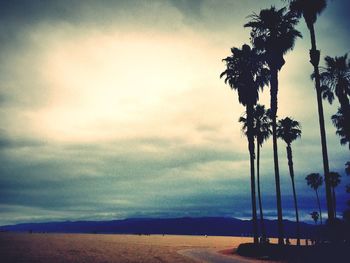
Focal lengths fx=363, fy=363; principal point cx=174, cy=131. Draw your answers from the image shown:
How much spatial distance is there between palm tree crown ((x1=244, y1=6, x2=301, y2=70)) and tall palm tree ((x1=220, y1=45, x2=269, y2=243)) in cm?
424

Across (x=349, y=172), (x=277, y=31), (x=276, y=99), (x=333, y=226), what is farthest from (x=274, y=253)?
(x=349, y=172)

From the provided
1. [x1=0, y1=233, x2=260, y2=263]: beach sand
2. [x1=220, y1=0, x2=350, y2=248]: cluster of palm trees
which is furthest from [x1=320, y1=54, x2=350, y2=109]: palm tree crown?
[x1=0, y1=233, x2=260, y2=263]: beach sand

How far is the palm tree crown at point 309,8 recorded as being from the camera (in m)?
26.8

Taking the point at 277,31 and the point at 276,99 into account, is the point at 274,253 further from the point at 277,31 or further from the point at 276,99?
the point at 277,31

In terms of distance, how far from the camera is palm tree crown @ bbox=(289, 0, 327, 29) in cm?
2678

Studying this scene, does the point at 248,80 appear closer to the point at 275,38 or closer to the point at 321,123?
the point at 275,38

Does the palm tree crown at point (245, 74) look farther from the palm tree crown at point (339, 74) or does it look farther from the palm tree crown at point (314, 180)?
the palm tree crown at point (314, 180)

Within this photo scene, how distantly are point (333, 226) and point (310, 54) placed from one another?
1251cm

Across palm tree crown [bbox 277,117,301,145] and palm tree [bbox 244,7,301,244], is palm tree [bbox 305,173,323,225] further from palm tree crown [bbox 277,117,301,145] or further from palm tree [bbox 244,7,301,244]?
palm tree [bbox 244,7,301,244]

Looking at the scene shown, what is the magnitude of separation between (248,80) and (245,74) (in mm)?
788

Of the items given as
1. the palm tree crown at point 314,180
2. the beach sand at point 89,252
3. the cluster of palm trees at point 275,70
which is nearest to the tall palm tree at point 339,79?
the cluster of palm trees at point 275,70

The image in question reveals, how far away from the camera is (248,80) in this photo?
134 ft

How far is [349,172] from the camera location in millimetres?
56375

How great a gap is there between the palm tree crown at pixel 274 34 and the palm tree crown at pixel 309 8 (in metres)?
5.06
